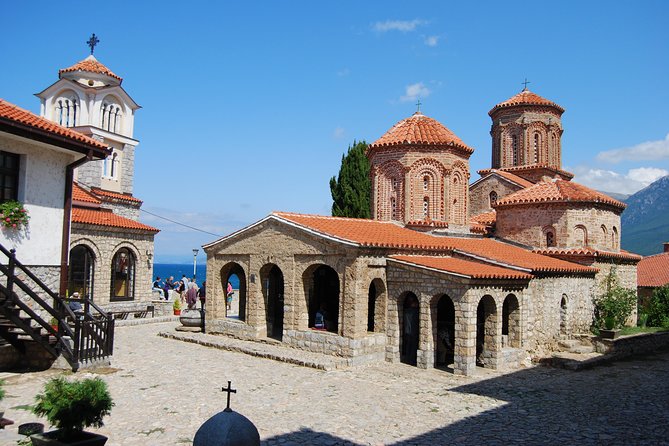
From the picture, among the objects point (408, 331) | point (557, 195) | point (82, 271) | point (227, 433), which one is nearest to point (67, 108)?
point (82, 271)

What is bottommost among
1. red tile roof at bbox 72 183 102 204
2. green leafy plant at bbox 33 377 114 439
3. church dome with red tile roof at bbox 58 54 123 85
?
green leafy plant at bbox 33 377 114 439

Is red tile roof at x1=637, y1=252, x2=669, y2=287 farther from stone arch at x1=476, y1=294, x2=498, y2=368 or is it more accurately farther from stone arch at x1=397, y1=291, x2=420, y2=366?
stone arch at x1=397, y1=291, x2=420, y2=366

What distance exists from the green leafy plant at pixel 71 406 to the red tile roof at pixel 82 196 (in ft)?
56.7

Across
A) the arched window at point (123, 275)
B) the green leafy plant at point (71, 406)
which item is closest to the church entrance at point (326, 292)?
the arched window at point (123, 275)

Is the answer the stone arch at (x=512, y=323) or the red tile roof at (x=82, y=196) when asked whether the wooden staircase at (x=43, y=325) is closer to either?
the red tile roof at (x=82, y=196)

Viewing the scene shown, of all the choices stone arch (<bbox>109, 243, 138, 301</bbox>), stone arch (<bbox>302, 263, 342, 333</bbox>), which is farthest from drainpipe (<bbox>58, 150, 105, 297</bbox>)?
stone arch (<bbox>109, 243, 138, 301</bbox>)

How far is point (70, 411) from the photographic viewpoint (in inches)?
258

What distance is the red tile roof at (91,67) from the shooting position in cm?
2666

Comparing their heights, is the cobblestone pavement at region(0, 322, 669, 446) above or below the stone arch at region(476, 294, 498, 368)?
below

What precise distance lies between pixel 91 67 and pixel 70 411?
80.7ft

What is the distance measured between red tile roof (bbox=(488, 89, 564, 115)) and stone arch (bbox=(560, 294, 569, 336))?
12.0 meters

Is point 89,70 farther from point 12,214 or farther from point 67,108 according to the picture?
point 12,214

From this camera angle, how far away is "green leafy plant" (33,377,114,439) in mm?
6523

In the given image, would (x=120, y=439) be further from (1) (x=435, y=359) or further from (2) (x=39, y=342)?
(1) (x=435, y=359)
